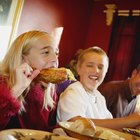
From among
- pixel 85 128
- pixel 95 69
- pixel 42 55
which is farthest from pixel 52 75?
pixel 95 69

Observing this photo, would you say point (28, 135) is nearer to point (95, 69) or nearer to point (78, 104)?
point (78, 104)

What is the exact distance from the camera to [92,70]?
1647mm

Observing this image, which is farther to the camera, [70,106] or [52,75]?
[70,106]

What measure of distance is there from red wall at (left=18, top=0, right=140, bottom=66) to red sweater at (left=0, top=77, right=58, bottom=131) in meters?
3.13

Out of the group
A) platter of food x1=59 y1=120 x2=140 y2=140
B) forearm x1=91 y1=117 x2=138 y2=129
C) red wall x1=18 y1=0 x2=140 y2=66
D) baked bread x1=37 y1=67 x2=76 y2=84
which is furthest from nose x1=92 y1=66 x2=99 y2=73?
red wall x1=18 y1=0 x2=140 y2=66

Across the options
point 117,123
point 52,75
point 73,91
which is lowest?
point 117,123

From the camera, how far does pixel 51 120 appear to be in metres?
1.38

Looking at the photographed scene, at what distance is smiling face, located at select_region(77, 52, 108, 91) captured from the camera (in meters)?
1.62

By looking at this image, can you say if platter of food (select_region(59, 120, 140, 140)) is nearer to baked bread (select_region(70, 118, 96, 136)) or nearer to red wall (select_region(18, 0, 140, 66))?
baked bread (select_region(70, 118, 96, 136))

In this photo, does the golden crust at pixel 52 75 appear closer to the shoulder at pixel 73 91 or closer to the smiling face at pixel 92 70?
the shoulder at pixel 73 91

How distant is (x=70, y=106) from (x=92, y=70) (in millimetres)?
339

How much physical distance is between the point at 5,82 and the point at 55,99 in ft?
1.30

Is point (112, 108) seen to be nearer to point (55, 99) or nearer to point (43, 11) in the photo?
point (55, 99)

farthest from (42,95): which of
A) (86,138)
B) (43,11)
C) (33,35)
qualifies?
(43,11)
